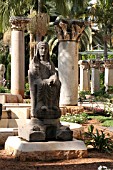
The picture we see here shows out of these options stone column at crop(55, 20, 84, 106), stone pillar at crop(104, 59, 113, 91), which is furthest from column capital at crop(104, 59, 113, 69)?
stone column at crop(55, 20, 84, 106)

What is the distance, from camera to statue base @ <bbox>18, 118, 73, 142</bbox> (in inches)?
338

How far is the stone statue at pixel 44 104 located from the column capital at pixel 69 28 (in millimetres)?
8498

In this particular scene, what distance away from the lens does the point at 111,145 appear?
9.48m

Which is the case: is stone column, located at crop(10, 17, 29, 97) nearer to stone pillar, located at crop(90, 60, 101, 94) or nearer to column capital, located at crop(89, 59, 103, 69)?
stone pillar, located at crop(90, 60, 101, 94)

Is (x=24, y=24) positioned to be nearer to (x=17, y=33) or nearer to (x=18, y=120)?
(x=17, y=33)

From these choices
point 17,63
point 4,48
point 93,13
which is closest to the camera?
point 17,63

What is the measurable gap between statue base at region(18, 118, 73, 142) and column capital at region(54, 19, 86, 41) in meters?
8.91

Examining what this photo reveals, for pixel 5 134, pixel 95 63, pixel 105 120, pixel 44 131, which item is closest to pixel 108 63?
pixel 95 63

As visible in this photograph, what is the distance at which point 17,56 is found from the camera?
21.7 meters

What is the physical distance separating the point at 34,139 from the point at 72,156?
2.67ft

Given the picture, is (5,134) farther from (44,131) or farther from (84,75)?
(84,75)

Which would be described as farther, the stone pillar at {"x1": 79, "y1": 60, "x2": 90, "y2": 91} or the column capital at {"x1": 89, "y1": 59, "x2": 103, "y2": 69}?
the stone pillar at {"x1": 79, "y1": 60, "x2": 90, "y2": 91}

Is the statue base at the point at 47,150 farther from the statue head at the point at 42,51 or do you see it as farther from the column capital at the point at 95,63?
the column capital at the point at 95,63

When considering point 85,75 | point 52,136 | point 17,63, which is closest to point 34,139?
point 52,136
